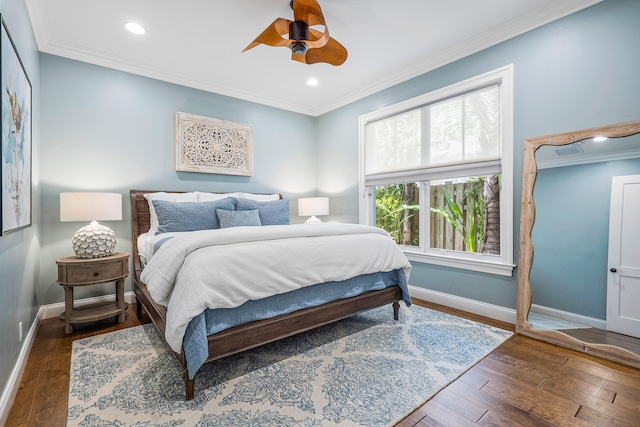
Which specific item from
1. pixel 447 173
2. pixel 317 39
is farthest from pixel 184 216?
pixel 447 173

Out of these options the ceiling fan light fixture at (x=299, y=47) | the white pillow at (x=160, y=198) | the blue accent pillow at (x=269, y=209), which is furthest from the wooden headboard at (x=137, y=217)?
the ceiling fan light fixture at (x=299, y=47)

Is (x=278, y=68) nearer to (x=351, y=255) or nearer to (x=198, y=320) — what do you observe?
(x=351, y=255)

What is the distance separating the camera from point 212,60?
328cm

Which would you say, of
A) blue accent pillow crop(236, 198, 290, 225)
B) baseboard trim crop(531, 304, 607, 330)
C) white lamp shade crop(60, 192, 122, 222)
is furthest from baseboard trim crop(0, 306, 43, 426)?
baseboard trim crop(531, 304, 607, 330)

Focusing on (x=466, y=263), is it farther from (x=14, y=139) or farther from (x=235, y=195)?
(x=14, y=139)

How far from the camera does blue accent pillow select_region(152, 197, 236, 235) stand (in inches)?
114

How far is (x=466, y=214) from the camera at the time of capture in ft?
10.4

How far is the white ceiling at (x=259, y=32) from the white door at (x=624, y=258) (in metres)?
1.45

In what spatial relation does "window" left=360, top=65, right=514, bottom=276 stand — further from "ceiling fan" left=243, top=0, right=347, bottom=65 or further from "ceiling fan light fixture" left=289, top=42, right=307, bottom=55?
"ceiling fan light fixture" left=289, top=42, right=307, bottom=55

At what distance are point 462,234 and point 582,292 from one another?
3.54 feet

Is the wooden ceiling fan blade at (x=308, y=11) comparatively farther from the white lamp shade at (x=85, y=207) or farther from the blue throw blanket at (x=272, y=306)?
the white lamp shade at (x=85, y=207)

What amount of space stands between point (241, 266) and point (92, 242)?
1736mm

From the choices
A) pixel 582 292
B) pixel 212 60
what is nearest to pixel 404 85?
pixel 212 60

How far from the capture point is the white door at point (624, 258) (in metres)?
2.04
